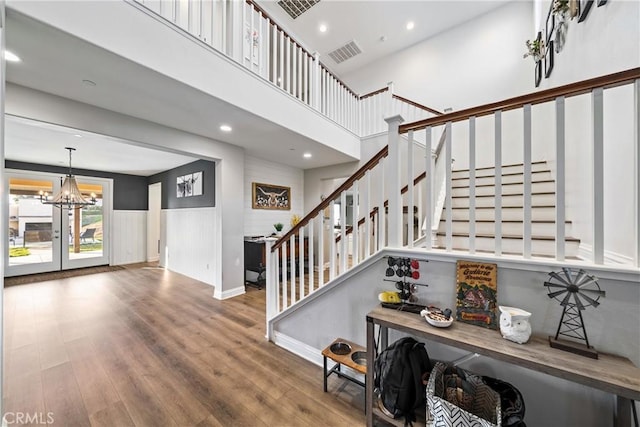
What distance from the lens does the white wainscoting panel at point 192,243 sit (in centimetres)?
468

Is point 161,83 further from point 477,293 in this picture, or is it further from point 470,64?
point 470,64

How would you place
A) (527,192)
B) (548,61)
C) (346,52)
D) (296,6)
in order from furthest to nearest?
(346,52), (296,6), (548,61), (527,192)

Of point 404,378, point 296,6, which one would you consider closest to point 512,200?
point 404,378

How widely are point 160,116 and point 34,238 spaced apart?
5350 mm

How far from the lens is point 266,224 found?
17.3 feet

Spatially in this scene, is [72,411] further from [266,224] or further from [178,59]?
[266,224]

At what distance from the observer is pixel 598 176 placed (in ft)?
3.94

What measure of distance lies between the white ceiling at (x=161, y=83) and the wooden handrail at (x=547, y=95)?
2091mm

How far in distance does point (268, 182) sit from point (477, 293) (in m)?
4.50

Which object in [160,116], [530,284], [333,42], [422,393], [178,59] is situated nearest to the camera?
[530,284]

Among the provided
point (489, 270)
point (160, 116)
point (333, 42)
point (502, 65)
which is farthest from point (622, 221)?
point (333, 42)

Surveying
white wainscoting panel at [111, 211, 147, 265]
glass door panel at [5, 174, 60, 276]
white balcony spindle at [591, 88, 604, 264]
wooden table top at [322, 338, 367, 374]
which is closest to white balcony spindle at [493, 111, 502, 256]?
white balcony spindle at [591, 88, 604, 264]

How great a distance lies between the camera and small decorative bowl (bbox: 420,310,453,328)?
4.59ft

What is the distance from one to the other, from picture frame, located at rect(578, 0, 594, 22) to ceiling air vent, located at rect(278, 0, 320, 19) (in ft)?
13.7
